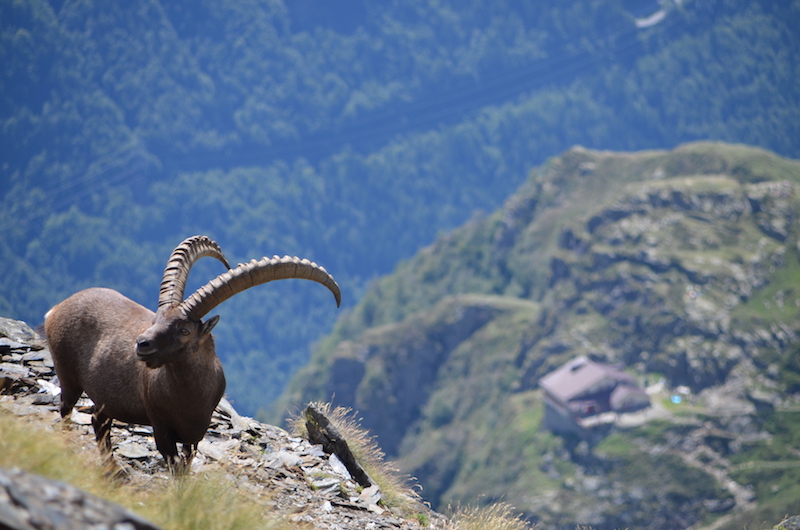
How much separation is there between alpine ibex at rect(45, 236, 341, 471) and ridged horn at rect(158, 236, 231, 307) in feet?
0.05

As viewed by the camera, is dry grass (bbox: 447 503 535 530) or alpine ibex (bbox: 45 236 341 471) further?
dry grass (bbox: 447 503 535 530)

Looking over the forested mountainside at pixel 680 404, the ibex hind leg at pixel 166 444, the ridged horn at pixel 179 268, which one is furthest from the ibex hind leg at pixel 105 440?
the forested mountainside at pixel 680 404

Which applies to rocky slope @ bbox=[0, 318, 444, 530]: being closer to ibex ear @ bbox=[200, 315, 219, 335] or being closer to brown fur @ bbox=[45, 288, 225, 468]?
brown fur @ bbox=[45, 288, 225, 468]

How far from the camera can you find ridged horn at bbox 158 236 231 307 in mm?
10367

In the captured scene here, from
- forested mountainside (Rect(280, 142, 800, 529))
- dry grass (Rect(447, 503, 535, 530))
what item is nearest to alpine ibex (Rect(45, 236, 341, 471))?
dry grass (Rect(447, 503, 535, 530))

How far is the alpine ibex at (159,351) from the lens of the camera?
9.99 meters

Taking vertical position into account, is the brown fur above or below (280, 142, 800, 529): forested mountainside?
above

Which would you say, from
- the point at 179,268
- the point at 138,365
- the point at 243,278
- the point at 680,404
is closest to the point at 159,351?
the point at 138,365

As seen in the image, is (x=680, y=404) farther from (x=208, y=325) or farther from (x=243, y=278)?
(x=208, y=325)

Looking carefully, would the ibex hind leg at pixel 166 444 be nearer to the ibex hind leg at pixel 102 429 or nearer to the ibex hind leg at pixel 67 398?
the ibex hind leg at pixel 102 429

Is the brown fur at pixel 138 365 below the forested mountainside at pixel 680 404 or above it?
above

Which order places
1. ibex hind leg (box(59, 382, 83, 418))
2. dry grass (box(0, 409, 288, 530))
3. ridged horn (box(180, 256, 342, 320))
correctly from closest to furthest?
1. dry grass (box(0, 409, 288, 530))
2. ridged horn (box(180, 256, 342, 320))
3. ibex hind leg (box(59, 382, 83, 418))

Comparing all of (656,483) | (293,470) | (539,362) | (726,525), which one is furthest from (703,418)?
(293,470)

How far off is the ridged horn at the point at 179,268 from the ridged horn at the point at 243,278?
33 cm
